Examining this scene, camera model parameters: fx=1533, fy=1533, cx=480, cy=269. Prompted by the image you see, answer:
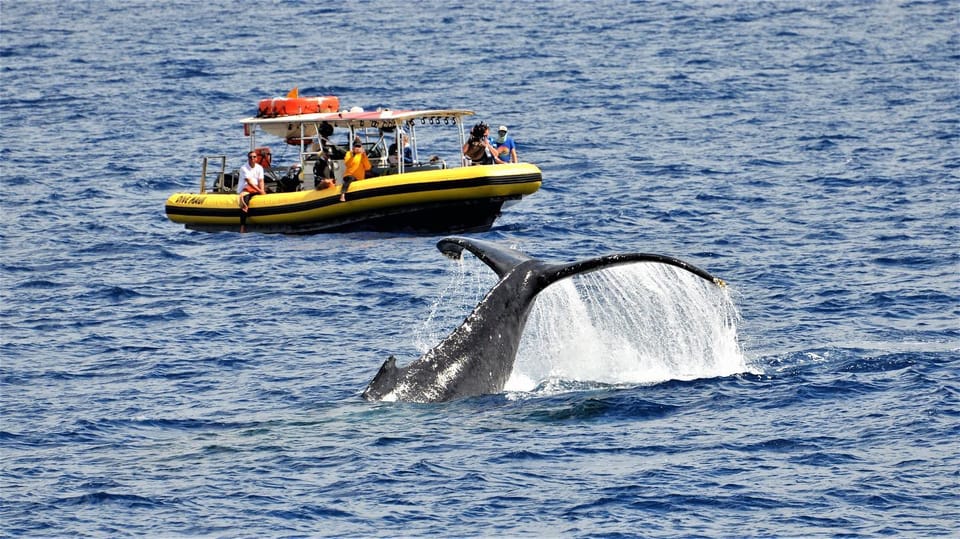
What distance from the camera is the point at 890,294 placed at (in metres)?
19.5

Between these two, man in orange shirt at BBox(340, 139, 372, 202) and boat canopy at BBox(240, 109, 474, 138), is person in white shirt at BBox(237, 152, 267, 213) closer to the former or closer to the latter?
boat canopy at BBox(240, 109, 474, 138)

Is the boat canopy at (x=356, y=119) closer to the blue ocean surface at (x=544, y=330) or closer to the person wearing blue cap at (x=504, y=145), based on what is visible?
the person wearing blue cap at (x=504, y=145)

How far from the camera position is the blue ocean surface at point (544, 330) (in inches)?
469

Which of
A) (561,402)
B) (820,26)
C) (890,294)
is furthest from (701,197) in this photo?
(820,26)

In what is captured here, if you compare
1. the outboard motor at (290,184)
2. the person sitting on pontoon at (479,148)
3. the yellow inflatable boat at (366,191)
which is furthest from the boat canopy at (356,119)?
the outboard motor at (290,184)

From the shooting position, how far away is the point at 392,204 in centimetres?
2516

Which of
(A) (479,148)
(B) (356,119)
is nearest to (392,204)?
(B) (356,119)

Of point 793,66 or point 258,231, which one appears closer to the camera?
point 258,231

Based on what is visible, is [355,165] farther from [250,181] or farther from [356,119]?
[250,181]

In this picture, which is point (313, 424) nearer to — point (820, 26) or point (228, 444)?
point (228, 444)

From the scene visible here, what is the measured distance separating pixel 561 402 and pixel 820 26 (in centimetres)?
4324

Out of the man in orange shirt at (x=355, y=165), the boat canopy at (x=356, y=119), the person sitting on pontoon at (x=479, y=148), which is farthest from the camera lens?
the person sitting on pontoon at (x=479, y=148)

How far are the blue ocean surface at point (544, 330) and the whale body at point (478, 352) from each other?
0.15 meters

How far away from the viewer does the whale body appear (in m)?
13.6
